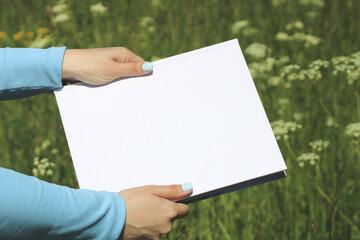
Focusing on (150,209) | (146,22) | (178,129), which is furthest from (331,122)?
(146,22)

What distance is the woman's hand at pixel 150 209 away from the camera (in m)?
0.97

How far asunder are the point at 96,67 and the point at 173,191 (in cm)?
40

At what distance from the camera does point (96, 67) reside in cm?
115

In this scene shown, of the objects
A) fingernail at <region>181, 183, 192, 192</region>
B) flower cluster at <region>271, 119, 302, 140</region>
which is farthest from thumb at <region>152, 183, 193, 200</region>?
flower cluster at <region>271, 119, 302, 140</region>

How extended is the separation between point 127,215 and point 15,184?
26 cm

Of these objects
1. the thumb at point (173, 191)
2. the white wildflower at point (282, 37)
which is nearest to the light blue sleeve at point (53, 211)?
the thumb at point (173, 191)

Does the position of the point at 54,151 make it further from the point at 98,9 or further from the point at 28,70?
the point at 98,9

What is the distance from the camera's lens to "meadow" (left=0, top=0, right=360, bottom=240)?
60.9 inches

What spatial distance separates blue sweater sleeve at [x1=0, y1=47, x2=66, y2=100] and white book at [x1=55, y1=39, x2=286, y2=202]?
0.06 meters

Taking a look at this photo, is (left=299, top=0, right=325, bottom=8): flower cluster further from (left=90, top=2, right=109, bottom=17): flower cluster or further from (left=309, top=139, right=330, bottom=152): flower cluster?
(left=90, top=2, right=109, bottom=17): flower cluster

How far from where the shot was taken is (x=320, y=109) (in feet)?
6.00

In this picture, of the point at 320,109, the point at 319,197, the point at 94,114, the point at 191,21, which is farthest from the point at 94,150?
the point at 191,21

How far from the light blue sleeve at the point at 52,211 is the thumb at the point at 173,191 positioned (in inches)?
4.0

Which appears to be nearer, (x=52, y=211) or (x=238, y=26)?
(x=52, y=211)
